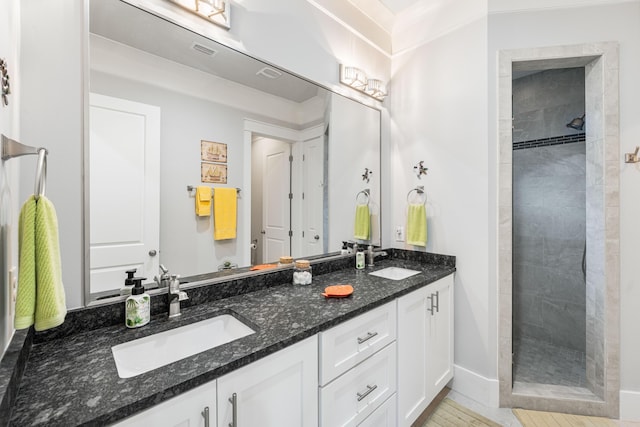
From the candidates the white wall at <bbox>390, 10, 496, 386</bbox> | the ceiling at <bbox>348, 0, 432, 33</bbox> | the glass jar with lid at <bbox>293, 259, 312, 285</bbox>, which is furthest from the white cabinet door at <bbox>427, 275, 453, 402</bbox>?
the ceiling at <bbox>348, 0, 432, 33</bbox>

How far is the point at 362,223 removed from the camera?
2.27 metres

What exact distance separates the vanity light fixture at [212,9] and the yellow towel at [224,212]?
2.69 ft

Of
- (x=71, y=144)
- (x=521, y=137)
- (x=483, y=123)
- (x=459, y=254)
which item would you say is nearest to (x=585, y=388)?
(x=459, y=254)

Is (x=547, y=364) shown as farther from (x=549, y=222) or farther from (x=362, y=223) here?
(x=362, y=223)

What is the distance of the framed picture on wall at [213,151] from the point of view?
54.9 inches

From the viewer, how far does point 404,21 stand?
2.29m

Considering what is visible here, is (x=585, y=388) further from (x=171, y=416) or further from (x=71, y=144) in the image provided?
(x=71, y=144)

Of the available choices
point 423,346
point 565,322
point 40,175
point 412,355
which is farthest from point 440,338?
point 40,175

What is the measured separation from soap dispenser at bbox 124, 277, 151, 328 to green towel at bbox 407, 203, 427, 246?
5.85 feet

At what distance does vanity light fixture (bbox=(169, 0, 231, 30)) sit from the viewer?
1.29 metres

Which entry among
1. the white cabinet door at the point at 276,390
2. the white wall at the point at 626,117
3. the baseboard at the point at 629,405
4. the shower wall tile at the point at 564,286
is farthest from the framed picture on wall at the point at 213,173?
the shower wall tile at the point at 564,286

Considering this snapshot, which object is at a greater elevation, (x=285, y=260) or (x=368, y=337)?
(x=285, y=260)

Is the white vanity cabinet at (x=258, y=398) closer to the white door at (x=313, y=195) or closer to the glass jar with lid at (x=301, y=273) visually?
the glass jar with lid at (x=301, y=273)

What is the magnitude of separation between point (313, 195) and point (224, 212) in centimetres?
64
